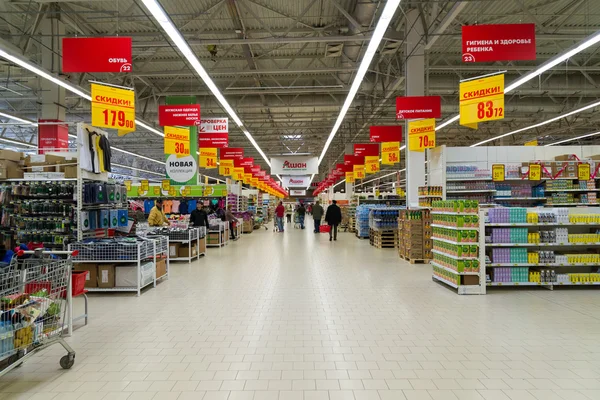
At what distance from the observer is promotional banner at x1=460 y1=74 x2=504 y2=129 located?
8.14 meters

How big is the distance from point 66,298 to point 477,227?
5.95 metres

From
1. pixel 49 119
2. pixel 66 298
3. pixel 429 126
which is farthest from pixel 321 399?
pixel 49 119

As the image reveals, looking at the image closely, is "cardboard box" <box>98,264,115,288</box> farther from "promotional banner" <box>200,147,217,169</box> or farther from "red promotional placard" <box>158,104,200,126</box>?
"promotional banner" <box>200,147,217,169</box>

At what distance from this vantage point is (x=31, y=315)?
3289 millimetres

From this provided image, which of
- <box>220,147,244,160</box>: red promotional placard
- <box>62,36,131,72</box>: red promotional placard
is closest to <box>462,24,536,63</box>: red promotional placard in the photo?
<box>62,36,131,72</box>: red promotional placard

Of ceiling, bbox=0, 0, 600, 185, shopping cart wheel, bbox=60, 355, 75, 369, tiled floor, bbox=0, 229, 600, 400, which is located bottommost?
tiled floor, bbox=0, 229, 600, 400

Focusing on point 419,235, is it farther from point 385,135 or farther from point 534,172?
point 385,135

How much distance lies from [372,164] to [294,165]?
9.93m

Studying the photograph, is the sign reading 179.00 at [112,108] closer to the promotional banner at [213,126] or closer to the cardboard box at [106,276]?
the cardboard box at [106,276]

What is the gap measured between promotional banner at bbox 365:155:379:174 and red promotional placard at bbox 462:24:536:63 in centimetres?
1136

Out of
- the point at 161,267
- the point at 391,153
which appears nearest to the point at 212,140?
the point at 391,153

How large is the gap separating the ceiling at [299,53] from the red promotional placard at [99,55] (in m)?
2.35

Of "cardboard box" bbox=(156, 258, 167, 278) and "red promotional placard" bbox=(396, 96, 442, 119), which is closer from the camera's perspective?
"cardboard box" bbox=(156, 258, 167, 278)

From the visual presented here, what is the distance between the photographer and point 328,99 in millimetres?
17641
